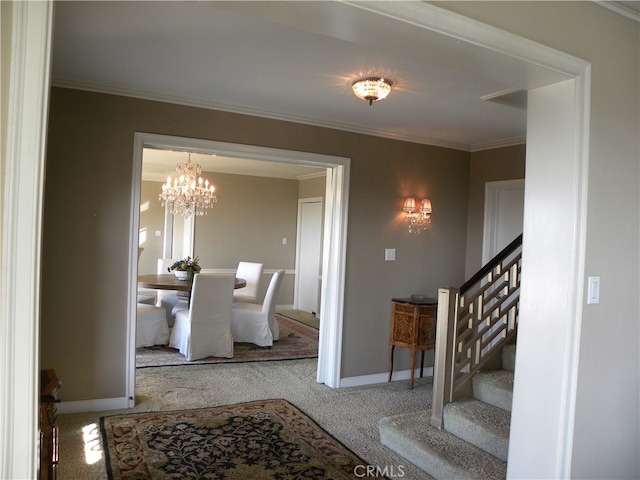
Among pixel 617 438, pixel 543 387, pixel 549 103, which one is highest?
pixel 549 103

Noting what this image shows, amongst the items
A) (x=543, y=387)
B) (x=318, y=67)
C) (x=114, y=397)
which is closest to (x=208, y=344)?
(x=114, y=397)

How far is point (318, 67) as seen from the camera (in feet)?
9.73

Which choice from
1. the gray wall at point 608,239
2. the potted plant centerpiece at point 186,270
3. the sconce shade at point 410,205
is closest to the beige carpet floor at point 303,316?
the potted plant centerpiece at point 186,270

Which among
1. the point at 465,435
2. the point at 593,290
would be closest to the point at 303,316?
the point at 465,435

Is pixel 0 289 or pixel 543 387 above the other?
pixel 0 289

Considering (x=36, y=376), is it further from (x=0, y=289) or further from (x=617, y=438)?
(x=617, y=438)

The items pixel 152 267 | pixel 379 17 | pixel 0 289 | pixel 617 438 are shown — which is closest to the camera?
pixel 0 289

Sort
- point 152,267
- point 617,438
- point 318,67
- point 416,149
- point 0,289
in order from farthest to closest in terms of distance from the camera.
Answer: point 152,267 < point 416,149 < point 318,67 < point 617,438 < point 0,289

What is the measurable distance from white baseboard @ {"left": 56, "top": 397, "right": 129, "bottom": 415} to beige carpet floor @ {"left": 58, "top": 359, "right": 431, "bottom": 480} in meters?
0.05

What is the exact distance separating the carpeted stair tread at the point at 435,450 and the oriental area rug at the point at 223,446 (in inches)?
11.7

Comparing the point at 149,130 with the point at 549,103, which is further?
the point at 149,130

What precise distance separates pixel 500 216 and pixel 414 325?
1.49 metres

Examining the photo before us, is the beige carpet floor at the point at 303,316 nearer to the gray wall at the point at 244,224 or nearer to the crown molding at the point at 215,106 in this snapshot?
the gray wall at the point at 244,224

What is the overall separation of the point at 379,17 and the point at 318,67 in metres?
1.53
